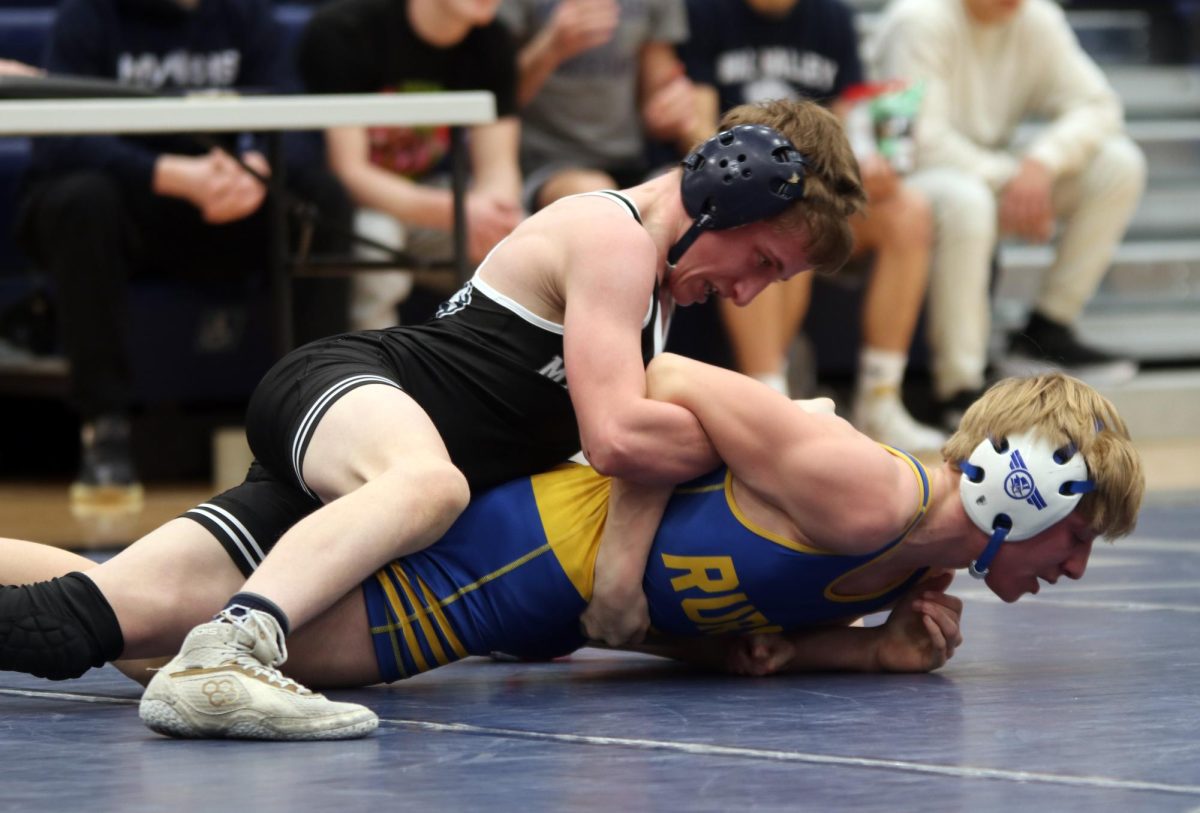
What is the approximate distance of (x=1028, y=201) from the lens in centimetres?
644

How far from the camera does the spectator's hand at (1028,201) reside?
6438 millimetres

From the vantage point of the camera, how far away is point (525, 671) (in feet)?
9.57

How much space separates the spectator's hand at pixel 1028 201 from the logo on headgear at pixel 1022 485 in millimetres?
4058

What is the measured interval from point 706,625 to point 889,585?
261mm

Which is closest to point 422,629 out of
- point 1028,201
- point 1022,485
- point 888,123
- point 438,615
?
point 438,615

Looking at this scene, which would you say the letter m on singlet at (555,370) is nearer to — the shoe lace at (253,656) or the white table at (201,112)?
the shoe lace at (253,656)

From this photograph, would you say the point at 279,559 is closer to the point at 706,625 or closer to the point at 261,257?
the point at 706,625

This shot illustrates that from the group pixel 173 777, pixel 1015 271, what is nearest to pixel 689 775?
pixel 173 777

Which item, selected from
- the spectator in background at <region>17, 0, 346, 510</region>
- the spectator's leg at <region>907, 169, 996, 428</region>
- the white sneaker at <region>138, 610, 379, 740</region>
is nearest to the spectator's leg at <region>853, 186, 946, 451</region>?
the spectator's leg at <region>907, 169, 996, 428</region>

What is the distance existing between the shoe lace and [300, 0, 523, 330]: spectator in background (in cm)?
321

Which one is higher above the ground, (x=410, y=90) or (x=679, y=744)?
(x=410, y=90)

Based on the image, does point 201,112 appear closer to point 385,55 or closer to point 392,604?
point 385,55

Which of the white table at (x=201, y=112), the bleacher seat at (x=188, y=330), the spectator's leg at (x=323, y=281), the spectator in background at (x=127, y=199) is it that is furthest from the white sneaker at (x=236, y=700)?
the bleacher seat at (x=188, y=330)

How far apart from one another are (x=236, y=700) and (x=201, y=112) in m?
2.26
